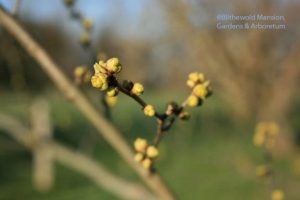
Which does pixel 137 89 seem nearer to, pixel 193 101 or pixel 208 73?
pixel 193 101

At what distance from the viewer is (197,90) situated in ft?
3.01

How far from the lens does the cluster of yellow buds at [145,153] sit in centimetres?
100

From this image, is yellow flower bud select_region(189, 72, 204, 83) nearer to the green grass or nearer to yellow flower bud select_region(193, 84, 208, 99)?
yellow flower bud select_region(193, 84, 208, 99)

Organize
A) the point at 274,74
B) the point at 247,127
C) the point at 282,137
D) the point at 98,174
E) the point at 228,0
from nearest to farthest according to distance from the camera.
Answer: the point at 98,174 → the point at 228,0 → the point at 274,74 → the point at 282,137 → the point at 247,127

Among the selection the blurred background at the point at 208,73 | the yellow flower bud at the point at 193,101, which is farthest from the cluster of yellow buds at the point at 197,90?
the blurred background at the point at 208,73

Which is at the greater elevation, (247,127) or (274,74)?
(247,127)

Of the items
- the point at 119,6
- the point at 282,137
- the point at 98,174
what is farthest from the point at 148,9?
the point at 98,174

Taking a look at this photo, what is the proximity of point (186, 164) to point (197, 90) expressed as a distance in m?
12.2

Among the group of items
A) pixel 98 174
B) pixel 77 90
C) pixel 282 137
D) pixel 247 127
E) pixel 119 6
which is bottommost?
pixel 77 90

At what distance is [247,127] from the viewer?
51.6ft

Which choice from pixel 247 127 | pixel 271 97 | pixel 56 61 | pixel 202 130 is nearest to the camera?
pixel 56 61

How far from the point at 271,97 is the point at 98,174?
8.01 m

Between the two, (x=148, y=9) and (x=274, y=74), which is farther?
(x=274, y=74)

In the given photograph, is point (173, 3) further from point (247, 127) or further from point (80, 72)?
point (247, 127)
